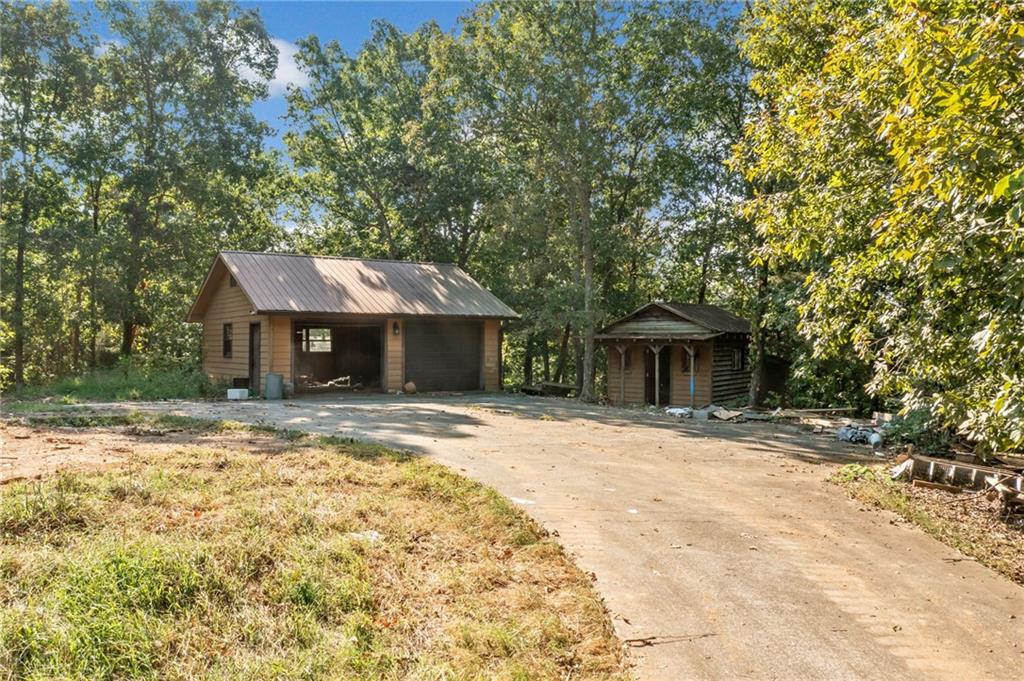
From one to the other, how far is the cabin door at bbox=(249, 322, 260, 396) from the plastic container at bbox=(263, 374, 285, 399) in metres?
0.84

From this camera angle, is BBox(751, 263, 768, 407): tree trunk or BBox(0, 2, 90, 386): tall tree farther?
BBox(0, 2, 90, 386): tall tree

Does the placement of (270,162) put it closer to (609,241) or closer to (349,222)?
(349,222)

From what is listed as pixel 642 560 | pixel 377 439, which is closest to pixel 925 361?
pixel 642 560

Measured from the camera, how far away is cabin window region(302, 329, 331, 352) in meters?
22.9

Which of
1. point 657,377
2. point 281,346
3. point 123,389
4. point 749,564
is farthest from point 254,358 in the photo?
point 749,564

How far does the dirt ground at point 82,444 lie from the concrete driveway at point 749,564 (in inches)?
81.5

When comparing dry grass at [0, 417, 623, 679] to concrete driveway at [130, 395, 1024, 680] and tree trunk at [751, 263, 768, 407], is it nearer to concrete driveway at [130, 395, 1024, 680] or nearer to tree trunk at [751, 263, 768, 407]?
concrete driveway at [130, 395, 1024, 680]

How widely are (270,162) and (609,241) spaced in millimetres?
16293

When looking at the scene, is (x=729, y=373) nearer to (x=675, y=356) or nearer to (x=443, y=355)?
(x=675, y=356)

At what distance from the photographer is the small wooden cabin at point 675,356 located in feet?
65.5

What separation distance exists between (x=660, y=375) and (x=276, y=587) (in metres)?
18.5

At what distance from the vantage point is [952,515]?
6.73 meters

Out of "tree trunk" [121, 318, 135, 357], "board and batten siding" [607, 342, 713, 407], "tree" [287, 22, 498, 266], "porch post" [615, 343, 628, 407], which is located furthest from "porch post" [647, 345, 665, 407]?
"tree trunk" [121, 318, 135, 357]

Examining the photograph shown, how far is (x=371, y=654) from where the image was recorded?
3.37 metres
